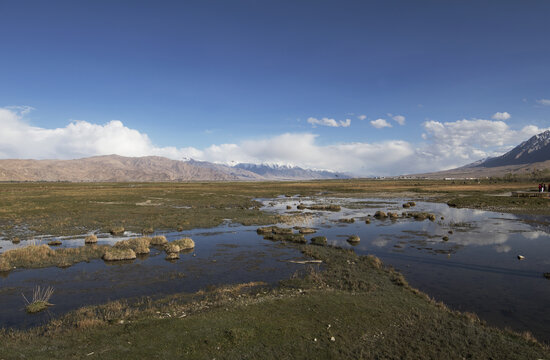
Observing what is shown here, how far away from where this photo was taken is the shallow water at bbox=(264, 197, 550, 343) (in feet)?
52.4

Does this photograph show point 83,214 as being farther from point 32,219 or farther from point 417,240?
point 417,240

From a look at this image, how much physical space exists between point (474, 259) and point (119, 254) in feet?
100

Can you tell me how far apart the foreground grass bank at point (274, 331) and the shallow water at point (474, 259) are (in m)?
2.62

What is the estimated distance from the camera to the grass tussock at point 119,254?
2475 cm

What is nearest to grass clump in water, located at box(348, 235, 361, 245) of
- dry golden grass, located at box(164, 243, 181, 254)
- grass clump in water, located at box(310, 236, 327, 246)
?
grass clump in water, located at box(310, 236, 327, 246)

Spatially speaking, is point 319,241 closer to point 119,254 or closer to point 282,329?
point 282,329

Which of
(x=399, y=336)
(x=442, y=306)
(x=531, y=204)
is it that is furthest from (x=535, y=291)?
(x=531, y=204)

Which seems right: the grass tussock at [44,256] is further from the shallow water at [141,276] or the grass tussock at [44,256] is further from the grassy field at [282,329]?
the grassy field at [282,329]

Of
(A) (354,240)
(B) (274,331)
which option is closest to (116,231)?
(A) (354,240)

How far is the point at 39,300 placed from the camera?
1587 cm

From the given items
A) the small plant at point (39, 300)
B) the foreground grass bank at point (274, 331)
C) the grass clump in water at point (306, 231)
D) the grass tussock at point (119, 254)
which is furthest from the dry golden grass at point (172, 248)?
the grass clump in water at point (306, 231)

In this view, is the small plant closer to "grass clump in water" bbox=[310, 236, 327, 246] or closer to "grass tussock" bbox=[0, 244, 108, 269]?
"grass tussock" bbox=[0, 244, 108, 269]

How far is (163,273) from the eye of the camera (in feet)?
70.3

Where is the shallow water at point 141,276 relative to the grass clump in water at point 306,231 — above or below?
below
